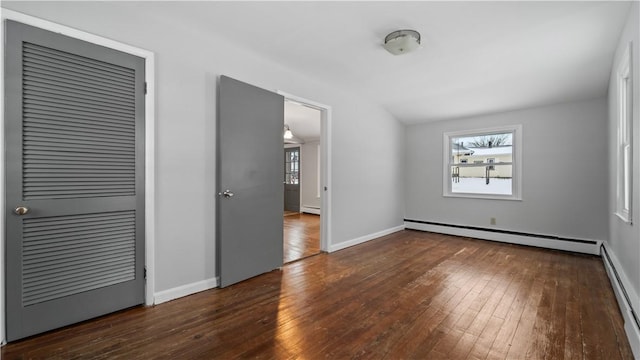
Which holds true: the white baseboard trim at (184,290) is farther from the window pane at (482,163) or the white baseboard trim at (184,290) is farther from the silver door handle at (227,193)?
the window pane at (482,163)

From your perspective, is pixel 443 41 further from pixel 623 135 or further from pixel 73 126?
pixel 73 126

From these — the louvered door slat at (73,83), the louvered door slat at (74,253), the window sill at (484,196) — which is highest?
the louvered door slat at (73,83)

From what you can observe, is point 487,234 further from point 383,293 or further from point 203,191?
point 203,191

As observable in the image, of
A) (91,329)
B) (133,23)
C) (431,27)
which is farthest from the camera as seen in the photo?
(431,27)

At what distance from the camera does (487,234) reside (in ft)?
16.1

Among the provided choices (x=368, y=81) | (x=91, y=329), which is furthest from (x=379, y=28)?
(x=91, y=329)

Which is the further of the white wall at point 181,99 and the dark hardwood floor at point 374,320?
the white wall at point 181,99

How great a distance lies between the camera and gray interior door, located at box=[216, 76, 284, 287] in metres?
2.76

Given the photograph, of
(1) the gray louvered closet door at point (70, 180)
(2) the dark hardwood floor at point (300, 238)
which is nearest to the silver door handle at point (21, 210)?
(1) the gray louvered closet door at point (70, 180)

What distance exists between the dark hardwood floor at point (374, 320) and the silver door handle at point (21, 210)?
0.83 metres

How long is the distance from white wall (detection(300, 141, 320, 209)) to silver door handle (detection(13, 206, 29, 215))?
21.1ft

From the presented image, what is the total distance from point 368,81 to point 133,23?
2.79 m

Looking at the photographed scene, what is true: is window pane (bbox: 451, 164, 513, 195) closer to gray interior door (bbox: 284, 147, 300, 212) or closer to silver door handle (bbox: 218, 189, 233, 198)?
silver door handle (bbox: 218, 189, 233, 198)

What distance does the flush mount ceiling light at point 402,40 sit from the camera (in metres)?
2.62
